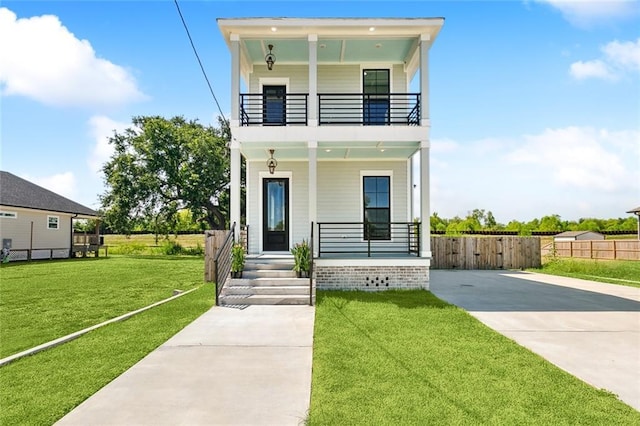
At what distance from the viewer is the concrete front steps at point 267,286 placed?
8148 mm

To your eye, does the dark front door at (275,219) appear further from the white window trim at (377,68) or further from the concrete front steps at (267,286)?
the white window trim at (377,68)

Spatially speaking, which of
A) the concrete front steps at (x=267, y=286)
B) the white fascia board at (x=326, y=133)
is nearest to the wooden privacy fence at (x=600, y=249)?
the white fascia board at (x=326, y=133)

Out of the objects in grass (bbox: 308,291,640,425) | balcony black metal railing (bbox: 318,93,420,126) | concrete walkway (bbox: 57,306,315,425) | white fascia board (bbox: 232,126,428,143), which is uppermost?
balcony black metal railing (bbox: 318,93,420,126)

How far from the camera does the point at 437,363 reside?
4.37 metres

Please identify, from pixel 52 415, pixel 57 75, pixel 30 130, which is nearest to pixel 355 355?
pixel 52 415

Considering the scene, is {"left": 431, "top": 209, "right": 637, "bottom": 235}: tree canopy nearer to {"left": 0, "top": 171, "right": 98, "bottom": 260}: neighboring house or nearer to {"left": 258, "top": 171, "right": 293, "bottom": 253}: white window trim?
{"left": 258, "top": 171, "right": 293, "bottom": 253}: white window trim

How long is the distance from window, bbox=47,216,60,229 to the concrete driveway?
75.9 ft

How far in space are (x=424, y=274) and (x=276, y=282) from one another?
3.83 metres

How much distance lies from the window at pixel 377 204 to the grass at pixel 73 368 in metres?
6.53

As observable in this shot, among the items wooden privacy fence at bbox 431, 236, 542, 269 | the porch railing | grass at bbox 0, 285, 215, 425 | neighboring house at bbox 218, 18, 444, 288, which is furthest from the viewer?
wooden privacy fence at bbox 431, 236, 542, 269

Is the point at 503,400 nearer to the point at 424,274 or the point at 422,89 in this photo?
the point at 424,274

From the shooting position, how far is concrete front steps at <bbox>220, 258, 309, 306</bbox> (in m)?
8.15

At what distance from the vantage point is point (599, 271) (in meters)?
15.0

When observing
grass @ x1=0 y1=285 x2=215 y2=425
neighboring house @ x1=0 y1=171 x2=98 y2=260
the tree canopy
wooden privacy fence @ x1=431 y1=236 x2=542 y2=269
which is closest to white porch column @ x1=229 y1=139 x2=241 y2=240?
grass @ x1=0 y1=285 x2=215 y2=425
